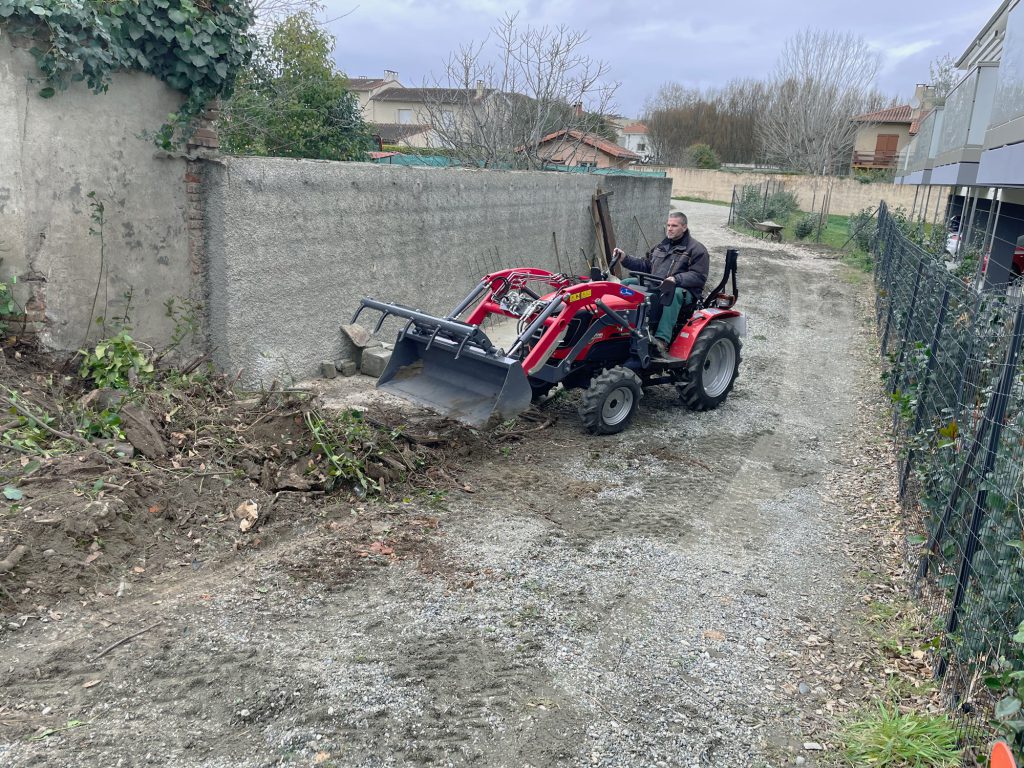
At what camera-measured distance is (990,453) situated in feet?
11.7

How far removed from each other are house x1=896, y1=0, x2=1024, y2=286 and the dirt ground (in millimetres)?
3762

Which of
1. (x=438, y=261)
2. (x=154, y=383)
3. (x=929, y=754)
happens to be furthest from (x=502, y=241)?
(x=929, y=754)

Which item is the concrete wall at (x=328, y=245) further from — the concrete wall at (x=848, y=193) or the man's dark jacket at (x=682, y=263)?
the concrete wall at (x=848, y=193)

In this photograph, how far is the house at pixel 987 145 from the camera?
963cm

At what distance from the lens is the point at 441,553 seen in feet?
15.5

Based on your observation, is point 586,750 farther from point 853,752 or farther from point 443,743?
point 853,752

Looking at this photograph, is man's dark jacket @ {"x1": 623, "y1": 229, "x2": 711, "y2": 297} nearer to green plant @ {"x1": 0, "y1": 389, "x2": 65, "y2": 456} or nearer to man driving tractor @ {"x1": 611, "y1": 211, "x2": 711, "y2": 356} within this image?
man driving tractor @ {"x1": 611, "y1": 211, "x2": 711, "y2": 356}

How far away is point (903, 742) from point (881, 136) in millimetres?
55957

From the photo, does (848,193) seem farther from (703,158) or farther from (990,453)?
(990,453)

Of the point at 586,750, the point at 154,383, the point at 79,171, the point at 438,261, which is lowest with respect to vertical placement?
the point at 586,750

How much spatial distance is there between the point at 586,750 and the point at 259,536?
7.99 feet

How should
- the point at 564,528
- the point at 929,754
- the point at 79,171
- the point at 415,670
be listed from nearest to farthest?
the point at 929,754, the point at 415,670, the point at 564,528, the point at 79,171

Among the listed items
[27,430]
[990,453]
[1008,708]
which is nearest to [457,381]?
[27,430]

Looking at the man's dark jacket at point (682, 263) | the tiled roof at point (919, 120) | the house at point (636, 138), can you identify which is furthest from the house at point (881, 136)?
the man's dark jacket at point (682, 263)
